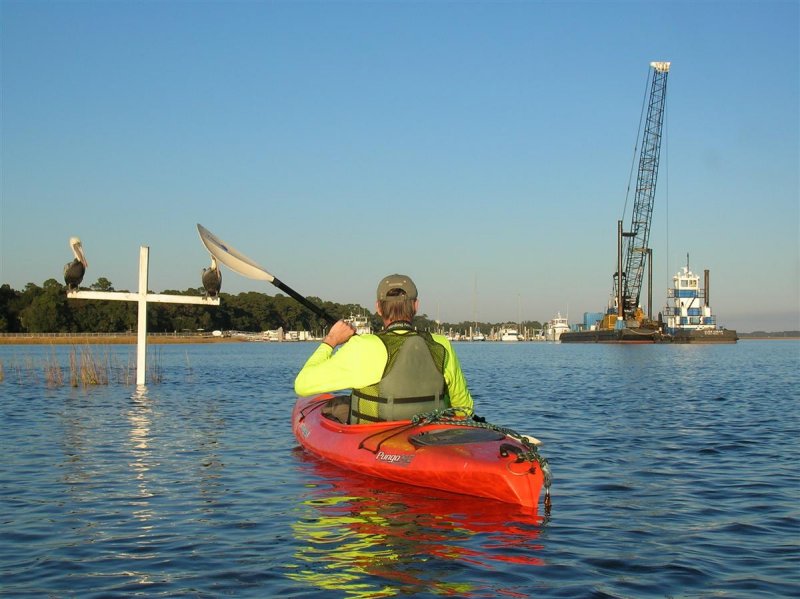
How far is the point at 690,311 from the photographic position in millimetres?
103375

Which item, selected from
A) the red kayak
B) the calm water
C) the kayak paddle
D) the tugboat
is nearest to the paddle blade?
the kayak paddle

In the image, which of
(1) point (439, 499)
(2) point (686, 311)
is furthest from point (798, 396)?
(2) point (686, 311)

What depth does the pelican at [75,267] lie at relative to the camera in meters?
18.5

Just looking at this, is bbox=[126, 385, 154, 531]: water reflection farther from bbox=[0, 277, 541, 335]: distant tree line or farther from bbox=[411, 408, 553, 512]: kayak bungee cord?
bbox=[0, 277, 541, 335]: distant tree line

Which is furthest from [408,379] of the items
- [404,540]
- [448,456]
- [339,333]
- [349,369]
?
[404,540]

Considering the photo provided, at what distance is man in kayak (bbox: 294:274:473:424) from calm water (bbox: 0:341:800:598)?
906 mm

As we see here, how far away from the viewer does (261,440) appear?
12156 millimetres

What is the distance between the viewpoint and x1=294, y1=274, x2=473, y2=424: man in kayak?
7.68 m

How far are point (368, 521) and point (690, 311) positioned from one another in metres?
104

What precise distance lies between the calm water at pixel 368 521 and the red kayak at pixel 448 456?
6.8 inches

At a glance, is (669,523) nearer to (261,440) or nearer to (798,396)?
(261,440)

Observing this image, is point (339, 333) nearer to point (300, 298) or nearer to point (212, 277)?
point (300, 298)

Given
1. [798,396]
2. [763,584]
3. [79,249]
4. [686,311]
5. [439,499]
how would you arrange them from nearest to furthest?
[763,584] → [439,499] → [79,249] → [798,396] → [686,311]

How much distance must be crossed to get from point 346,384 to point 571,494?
2.59m
